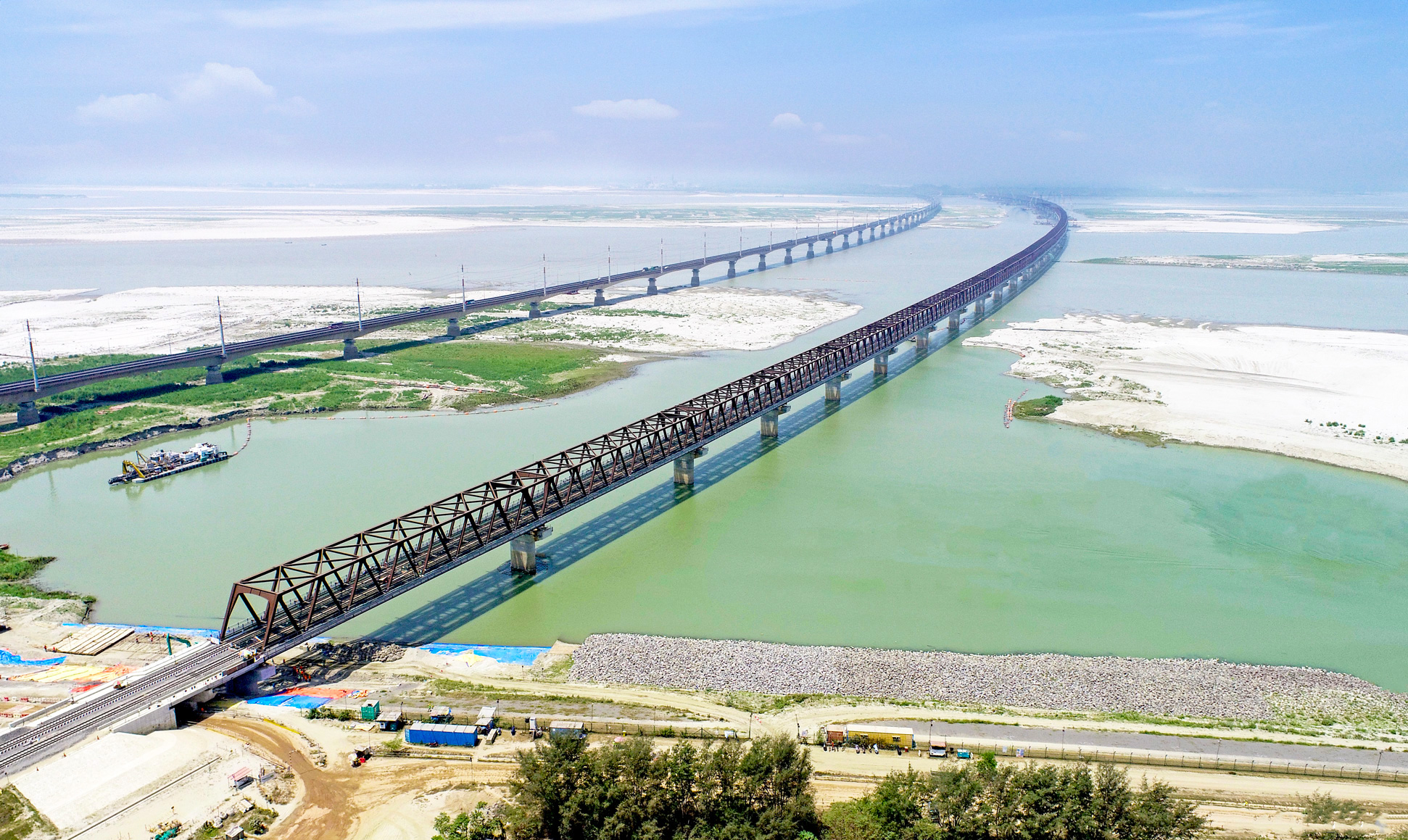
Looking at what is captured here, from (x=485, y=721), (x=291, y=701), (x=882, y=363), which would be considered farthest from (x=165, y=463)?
(x=882, y=363)

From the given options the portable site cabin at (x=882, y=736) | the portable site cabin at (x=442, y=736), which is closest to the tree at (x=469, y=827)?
the portable site cabin at (x=442, y=736)

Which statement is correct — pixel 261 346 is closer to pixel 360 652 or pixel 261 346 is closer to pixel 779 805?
pixel 360 652

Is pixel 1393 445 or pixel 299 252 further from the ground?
pixel 299 252

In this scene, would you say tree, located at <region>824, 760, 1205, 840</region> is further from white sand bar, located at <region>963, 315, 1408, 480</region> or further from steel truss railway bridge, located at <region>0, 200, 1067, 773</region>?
white sand bar, located at <region>963, 315, 1408, 480</region>

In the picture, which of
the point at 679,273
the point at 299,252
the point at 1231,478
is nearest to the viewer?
the point at 1231,478

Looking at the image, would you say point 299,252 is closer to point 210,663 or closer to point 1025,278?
point 1025,278

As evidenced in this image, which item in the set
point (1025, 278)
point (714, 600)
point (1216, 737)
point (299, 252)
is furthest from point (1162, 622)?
point (299, 252)

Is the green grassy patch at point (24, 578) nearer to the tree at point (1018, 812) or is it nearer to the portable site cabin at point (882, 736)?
the portable site cabin at point (882, 736)

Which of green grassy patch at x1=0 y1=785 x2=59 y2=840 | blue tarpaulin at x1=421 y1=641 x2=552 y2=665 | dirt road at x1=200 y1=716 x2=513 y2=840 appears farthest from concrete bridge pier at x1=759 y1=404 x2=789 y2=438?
green grassy patch at x1=0 y1=785 x2=59 y2=840
